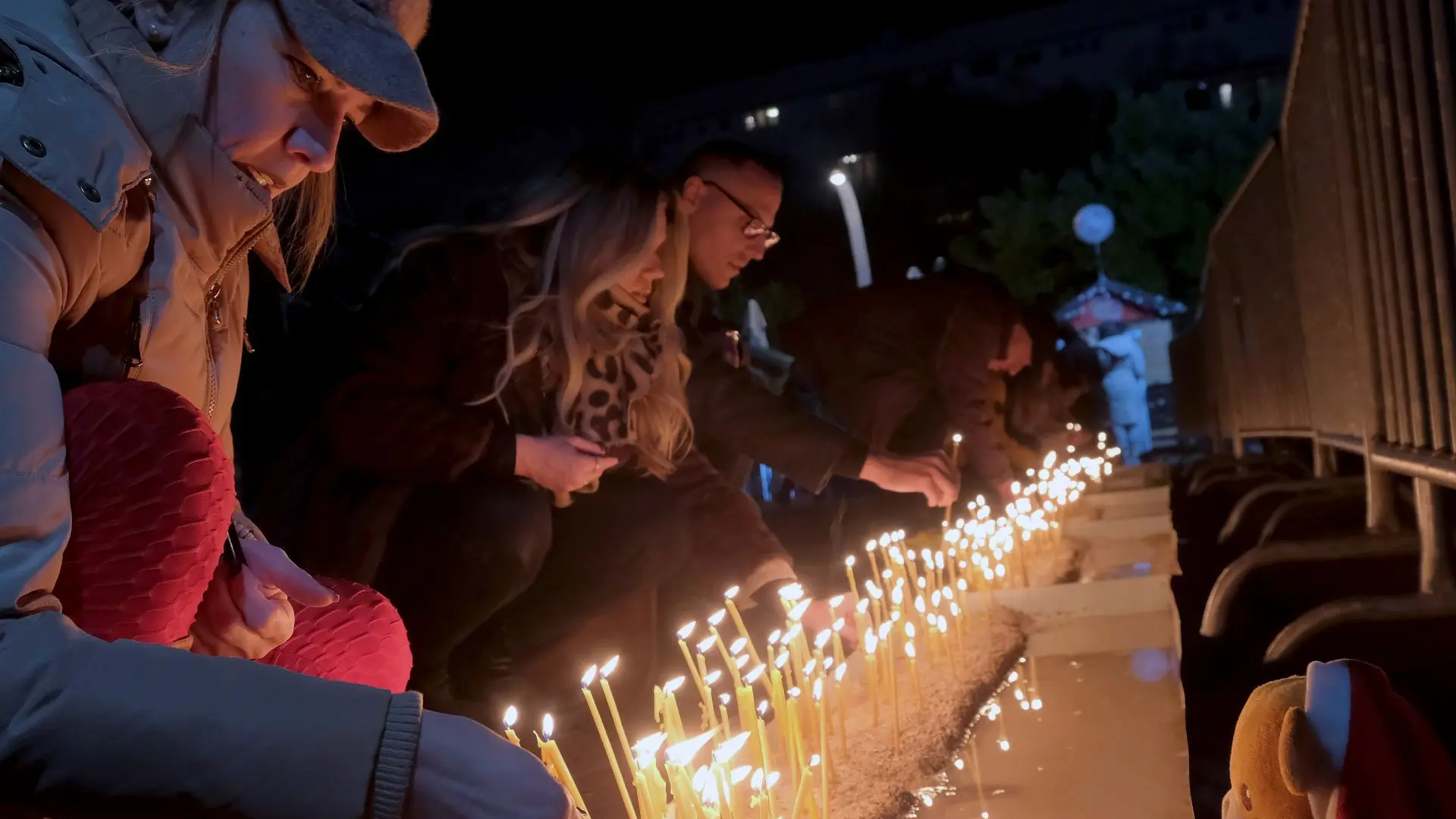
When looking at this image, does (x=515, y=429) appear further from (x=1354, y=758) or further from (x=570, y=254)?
(x=1354, y=758)

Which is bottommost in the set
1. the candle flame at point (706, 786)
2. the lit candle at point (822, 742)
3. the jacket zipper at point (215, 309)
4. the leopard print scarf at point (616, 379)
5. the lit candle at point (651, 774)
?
the lit candle at point (822, 742)

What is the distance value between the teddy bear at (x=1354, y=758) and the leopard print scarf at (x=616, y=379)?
2.06 meters

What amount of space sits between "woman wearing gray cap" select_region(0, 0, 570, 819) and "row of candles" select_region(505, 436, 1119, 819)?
362 millimetres

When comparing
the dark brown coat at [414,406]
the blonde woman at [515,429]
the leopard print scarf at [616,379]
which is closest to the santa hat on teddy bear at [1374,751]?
the blonde woman at [515,429]

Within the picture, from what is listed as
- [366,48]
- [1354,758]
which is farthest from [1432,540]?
[366,48]

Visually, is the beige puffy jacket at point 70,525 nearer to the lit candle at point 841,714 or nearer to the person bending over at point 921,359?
the lit candle at point 841,714

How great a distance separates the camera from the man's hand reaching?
11.3 ft

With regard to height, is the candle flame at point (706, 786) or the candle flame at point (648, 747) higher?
the candle flame at point (648, 747)

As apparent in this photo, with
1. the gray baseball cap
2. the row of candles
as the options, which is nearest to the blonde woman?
the row of candles

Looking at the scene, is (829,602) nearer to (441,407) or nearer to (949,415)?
(441,407)

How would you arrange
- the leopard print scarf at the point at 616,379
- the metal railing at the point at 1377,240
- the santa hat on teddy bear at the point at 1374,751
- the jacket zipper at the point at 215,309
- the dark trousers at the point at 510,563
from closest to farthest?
the santa hat on teddy bear at the point at 1374,751 < the jacket zipper at the point at 215,309 < the metal railing at the point at 1377,240 < the dark trousers at the point at 510,563 < the leopard print scarf at the point at 616,379

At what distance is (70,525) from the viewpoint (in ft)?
2.93

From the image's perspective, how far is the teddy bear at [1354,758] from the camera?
0.88 m

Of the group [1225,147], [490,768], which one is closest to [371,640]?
[490,768]
